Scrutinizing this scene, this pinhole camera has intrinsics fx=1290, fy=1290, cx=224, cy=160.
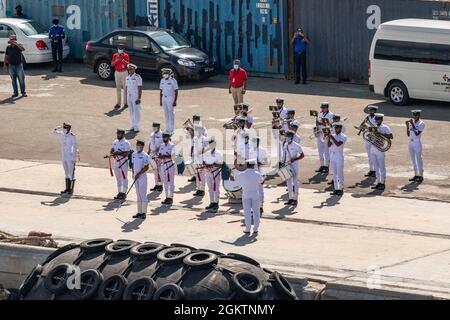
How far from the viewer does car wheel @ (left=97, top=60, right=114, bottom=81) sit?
116 feet

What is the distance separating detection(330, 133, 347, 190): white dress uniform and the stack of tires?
7760mm

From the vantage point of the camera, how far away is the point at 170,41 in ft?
115

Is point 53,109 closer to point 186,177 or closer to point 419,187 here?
point 186,177

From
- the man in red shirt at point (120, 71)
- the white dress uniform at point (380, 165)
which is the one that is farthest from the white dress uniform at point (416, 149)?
the man in red shirt at point (120, 71)

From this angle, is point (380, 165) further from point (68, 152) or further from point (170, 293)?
point (170, 293)

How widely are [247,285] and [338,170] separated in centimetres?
878

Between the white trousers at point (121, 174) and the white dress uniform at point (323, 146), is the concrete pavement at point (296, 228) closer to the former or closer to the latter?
the white trousers at point (121, 174)

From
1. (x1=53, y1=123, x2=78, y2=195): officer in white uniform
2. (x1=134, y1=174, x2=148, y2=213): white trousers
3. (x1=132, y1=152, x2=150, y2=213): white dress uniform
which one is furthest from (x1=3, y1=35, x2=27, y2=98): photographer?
(x1=134, y1=174, x2=148, y2=213): white trousers

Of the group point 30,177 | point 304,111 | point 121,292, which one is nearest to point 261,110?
point 304,111

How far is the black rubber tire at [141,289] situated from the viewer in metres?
16.0

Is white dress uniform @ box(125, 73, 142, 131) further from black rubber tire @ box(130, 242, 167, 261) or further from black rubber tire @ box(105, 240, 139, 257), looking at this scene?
black rubber tire @ box(130, 242, 167, 261)

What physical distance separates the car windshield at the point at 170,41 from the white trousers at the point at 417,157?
1122cm

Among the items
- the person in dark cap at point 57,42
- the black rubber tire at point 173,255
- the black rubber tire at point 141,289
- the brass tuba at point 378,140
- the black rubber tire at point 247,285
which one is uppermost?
the person in dark cap at point 57,42

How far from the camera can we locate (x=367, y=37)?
112 feet
